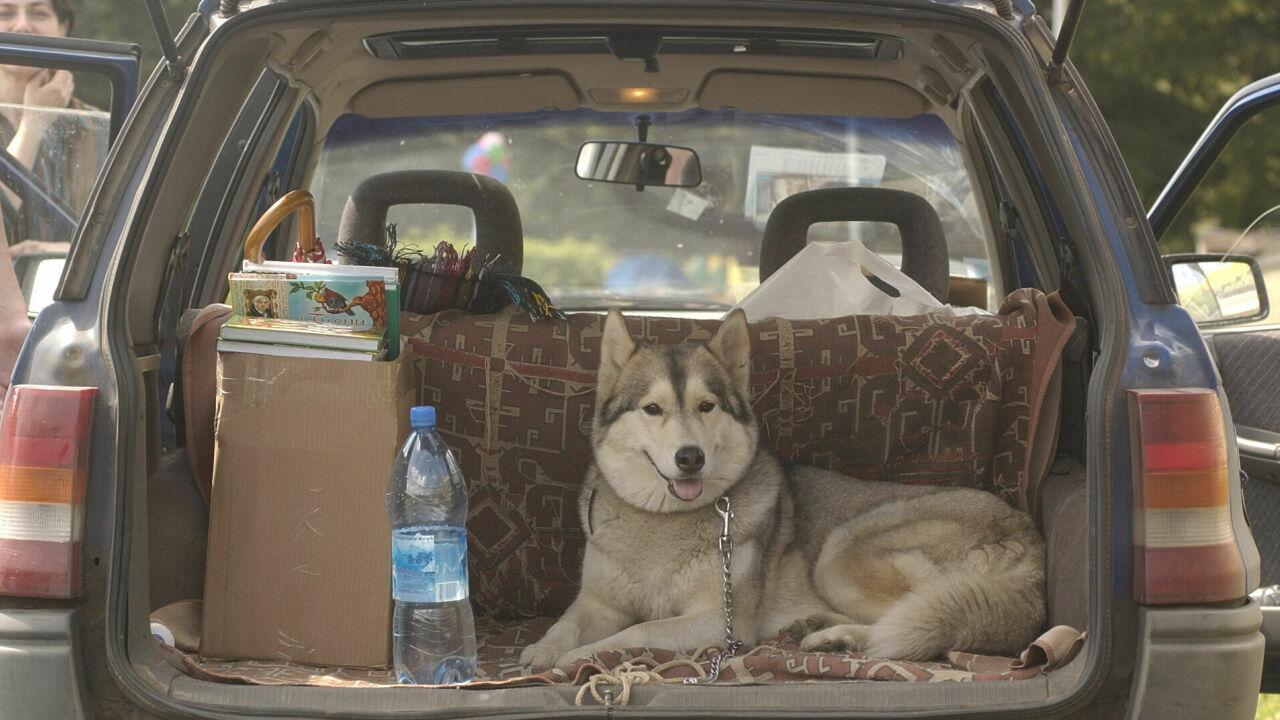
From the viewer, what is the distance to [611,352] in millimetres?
3523

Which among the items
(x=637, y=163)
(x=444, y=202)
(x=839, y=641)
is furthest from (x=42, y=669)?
(x=637, y=163)

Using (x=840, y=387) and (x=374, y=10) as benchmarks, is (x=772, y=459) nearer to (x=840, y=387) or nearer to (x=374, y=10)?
(x=840, y=387)

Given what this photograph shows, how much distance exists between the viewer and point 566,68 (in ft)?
14.6

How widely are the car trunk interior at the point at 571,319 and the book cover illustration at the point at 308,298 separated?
0.22 m

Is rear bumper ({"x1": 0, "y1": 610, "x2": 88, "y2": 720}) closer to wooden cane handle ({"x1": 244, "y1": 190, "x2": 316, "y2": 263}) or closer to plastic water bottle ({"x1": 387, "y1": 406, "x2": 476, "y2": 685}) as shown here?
plastic water bottle ({"x1": 387, "y1": 406, "x2": 476, "y2": 685})

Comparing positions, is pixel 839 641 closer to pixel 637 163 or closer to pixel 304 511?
pixel 304 511

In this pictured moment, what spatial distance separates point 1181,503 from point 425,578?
1692 mm

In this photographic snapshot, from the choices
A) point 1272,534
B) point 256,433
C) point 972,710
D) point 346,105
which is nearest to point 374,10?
point 256,433

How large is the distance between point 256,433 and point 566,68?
6.67ft

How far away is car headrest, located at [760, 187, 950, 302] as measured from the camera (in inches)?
180

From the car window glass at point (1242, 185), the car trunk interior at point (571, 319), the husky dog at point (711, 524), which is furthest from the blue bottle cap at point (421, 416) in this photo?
the car window glass at point (1242, 185)

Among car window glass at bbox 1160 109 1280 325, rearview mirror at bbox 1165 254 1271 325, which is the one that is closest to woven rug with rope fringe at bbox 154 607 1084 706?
rearview mirror at bbox 1165 254 1271 325

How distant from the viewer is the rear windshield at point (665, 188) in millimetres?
5059

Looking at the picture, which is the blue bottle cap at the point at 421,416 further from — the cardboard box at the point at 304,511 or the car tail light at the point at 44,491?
the car tail light at the point at 44,491
